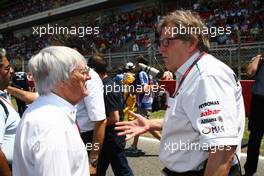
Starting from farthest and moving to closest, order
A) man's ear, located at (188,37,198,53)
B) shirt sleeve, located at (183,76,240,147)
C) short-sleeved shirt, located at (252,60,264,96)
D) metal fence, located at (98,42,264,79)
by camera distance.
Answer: metal fence, located at (98,42,264,79)
short-sleeved shirt, located at (252,60,264,96)
man's ear, located at (188,37,198,53)
shirt sleeve, located at (183,76,240,147)

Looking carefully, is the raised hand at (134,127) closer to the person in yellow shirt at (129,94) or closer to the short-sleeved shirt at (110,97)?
the short-sleeved shirt at (110,97)

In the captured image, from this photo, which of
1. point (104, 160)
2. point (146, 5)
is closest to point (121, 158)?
point (104, 160)

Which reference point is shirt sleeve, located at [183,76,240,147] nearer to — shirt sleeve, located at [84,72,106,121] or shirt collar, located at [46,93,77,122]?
shirt collar, located at [46,93,77,122]

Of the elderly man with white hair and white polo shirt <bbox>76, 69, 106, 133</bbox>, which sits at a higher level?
the elderly man with white hair

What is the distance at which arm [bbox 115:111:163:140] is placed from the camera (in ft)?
8.72

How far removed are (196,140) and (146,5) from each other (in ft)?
89.9

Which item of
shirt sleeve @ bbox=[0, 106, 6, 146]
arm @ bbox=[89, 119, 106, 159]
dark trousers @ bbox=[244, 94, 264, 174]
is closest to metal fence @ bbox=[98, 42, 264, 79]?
dark trousers @ bbox=[244, 94, 264, 174]

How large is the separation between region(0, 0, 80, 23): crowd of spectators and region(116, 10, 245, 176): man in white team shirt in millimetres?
32342

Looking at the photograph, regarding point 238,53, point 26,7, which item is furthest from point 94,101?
point 26,7

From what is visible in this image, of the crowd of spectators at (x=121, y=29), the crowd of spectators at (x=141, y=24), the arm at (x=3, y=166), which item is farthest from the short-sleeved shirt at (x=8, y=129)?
the crowd of spectators at (x=121, y=29)

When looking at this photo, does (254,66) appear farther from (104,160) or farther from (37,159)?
(37,159)

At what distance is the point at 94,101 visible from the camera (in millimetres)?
3529

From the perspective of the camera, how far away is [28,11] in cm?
4131

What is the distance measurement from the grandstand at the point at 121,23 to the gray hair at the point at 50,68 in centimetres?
152
